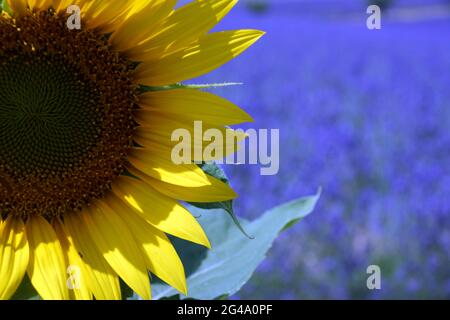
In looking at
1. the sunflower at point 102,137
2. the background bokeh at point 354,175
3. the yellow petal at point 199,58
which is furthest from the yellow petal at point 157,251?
the background bokeh at point 354,175

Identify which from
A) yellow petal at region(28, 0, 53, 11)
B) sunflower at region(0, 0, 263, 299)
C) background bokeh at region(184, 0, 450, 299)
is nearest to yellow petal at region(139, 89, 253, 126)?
sunflower at region(0, 0, 263, 299)

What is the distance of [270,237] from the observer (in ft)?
2.33

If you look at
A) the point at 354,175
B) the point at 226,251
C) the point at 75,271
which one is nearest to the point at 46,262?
the point at 75,271

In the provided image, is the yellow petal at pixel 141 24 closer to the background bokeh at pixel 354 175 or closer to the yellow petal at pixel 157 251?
the yellow petal at pixel 157 251

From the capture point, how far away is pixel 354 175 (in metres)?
2.98

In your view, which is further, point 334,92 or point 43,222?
point 334,92

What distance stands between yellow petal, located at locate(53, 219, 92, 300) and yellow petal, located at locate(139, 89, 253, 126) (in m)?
0.13

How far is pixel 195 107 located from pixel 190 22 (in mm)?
64

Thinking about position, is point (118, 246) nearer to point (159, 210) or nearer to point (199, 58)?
point (159, 210)

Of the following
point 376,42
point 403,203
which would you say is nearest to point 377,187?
point 403,203
